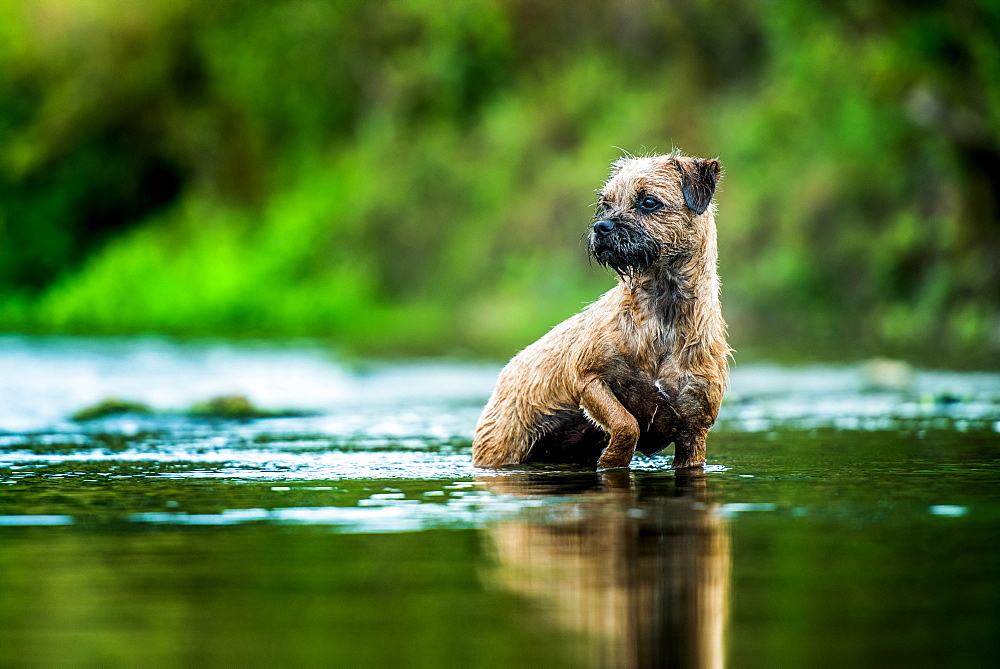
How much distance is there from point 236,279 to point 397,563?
41.1 metres

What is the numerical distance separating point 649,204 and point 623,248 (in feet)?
1.14

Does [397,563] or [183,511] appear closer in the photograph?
[397,563]

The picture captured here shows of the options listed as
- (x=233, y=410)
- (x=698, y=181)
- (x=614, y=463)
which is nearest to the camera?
(x=698, y=181)

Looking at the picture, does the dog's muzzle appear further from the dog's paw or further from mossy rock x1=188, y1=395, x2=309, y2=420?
mossy rock x1=188, y1=395, x2=309, y2=420

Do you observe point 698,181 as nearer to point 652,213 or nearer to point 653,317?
point 652,213

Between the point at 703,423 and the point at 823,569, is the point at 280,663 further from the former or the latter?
the point at 703,423

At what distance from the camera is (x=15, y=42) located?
56.2 m

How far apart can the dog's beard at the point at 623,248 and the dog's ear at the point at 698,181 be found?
367 millimetres

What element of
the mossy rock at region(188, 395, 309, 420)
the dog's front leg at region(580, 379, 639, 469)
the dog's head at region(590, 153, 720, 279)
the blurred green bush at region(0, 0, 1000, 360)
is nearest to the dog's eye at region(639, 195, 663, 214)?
the dog's head at region(590, 153, 720, 279)

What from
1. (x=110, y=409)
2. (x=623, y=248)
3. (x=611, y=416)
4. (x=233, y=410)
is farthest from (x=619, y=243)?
(x=110, y=409)

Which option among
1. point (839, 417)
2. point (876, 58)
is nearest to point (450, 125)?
point (876, 58)

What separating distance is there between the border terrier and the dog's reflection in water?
0.45 meters

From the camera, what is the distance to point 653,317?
8.15m

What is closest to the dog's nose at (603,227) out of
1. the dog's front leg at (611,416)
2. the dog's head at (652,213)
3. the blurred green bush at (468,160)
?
the dog's head at (652,213)
